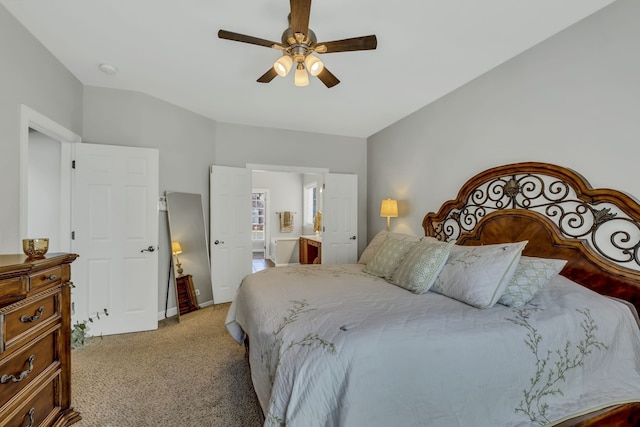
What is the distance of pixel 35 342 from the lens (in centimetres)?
131

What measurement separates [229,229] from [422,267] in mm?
2887

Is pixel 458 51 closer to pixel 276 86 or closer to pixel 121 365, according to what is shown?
pixel 276 86

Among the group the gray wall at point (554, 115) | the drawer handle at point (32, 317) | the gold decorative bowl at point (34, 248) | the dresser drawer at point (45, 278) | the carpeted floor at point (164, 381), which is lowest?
the carpeted floor at point (164, 381)

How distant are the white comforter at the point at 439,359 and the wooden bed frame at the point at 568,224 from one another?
→ 6.0 inches

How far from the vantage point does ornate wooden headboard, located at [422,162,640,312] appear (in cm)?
173

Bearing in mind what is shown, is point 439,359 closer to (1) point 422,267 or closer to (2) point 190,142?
(1) point 422,267

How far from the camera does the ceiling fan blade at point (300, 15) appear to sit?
1501 millimetres

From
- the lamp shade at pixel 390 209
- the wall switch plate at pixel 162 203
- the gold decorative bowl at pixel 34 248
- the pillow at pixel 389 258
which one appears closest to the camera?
the gold decorative bowl at pixel 34 248

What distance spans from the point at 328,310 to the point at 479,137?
2.32 meters

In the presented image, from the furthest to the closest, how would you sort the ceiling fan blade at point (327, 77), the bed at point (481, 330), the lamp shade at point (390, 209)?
the lamp shade at point (390, 209) < the ceiling fan blade at point (327, 77) < the bed at point (481, 330)

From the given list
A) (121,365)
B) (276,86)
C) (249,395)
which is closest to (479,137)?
(276,86)

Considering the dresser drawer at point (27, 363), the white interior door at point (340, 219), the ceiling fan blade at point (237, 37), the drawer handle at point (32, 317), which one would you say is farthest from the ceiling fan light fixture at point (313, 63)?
the white interior door at point (340, 219)

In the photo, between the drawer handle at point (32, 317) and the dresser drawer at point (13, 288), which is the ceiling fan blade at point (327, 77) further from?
the drawer handle at point (32, 317)

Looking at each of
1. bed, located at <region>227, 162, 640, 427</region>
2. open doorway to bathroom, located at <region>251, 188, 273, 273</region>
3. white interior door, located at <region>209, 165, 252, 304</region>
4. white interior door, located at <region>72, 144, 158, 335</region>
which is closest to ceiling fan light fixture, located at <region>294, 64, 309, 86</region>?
bed, located at <region>227, 162, 640, 427</region>
